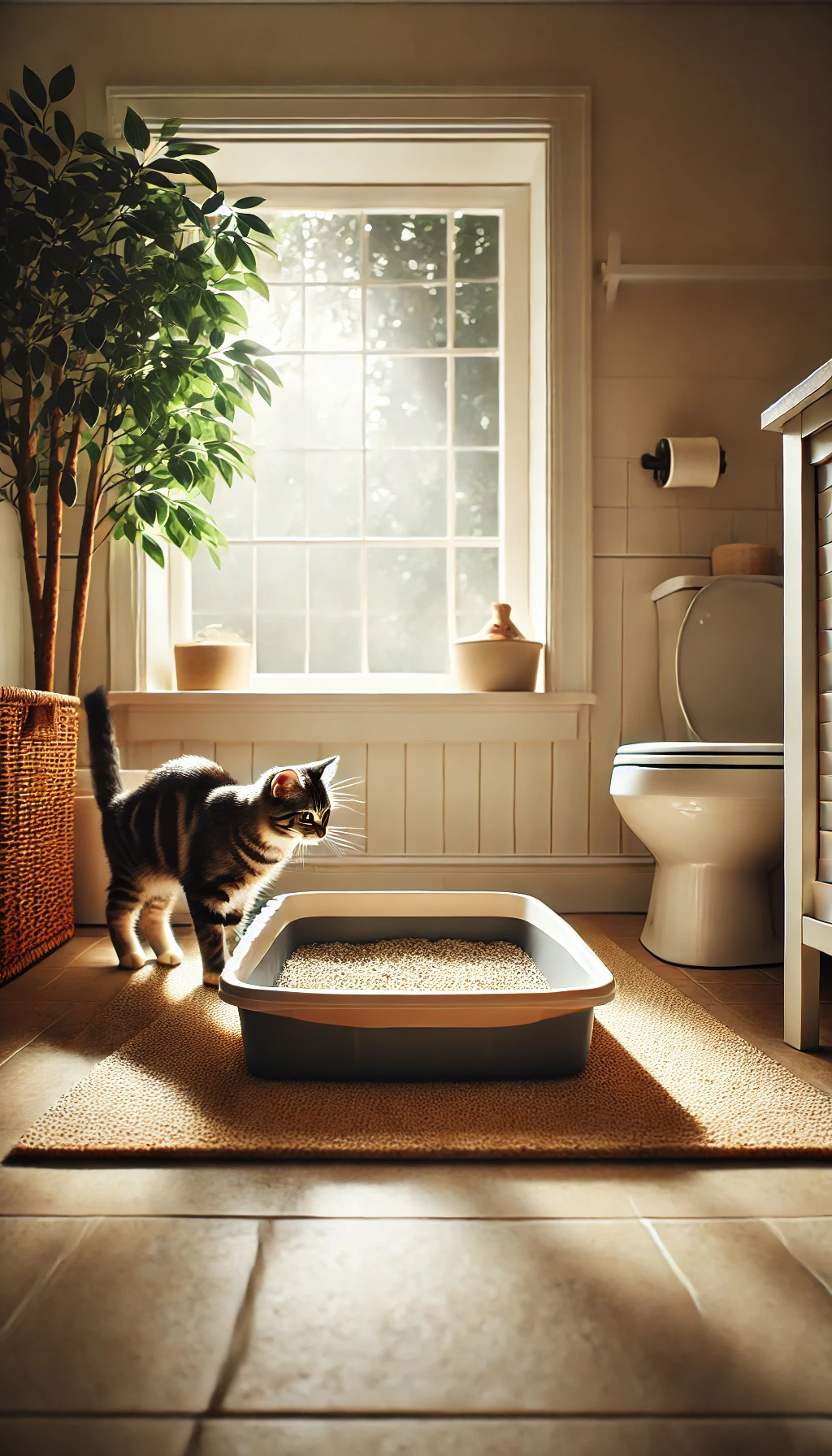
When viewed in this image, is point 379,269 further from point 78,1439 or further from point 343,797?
point 78,1439

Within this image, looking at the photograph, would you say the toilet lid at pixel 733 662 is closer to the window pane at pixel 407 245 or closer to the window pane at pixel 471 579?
the window pane at pixel 471 579

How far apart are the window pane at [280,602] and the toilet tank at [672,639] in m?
1.06

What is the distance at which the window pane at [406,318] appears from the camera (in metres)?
2.69

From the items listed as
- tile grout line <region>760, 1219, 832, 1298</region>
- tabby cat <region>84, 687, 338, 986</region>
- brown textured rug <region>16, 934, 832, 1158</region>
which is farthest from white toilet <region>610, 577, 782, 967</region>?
tile grout line <region>760, 1219, 832, 1298</region>

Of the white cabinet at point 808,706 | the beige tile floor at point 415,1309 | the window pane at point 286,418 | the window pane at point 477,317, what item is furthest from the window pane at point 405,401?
the beige tile floor at point 415,1309

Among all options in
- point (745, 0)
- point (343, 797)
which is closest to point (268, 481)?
point (343, 797)

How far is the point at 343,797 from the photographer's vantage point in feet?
8.06

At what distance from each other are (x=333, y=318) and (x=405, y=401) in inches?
13.1

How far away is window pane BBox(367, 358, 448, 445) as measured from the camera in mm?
2699

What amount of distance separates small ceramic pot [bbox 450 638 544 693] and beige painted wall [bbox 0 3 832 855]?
0.70 feet

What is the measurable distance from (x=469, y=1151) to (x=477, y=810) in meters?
1.50

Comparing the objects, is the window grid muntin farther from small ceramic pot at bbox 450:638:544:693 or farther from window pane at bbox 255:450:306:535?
small ceramic pot at bbox 450:638:544:693

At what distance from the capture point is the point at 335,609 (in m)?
2.70

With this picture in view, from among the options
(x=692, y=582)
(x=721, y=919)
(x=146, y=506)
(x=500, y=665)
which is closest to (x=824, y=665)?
(x=721, y=919)
